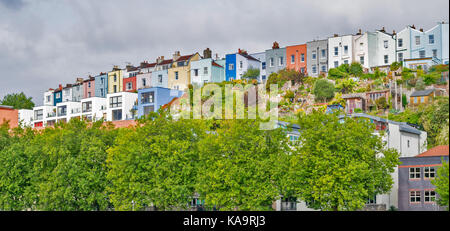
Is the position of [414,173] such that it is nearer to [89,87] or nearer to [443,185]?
[443,185]

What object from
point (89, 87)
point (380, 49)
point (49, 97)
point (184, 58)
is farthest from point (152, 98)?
point (49, 97)

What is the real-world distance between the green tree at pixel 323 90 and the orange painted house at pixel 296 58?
7.15 meters

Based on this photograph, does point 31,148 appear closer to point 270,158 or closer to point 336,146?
point 270,158

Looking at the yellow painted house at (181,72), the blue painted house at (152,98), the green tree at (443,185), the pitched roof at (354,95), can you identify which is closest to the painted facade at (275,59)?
the yellow painted house at (181,72)

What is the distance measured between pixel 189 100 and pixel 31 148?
21.3 meters

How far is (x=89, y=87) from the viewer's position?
6850 centimetres

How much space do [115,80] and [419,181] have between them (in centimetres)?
4366

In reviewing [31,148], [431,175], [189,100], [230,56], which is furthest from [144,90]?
[431,175]

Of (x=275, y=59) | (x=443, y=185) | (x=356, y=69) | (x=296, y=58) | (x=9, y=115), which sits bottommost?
(x=443, y=185)

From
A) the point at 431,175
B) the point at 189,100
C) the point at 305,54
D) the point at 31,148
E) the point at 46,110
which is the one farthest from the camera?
the point at 46,110

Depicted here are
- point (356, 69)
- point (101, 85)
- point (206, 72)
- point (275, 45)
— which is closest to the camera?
point (356, 69)

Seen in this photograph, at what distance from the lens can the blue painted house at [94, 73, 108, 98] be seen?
6644cm

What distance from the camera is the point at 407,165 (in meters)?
30.5

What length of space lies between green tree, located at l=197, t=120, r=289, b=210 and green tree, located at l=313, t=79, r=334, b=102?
66.3 ft
